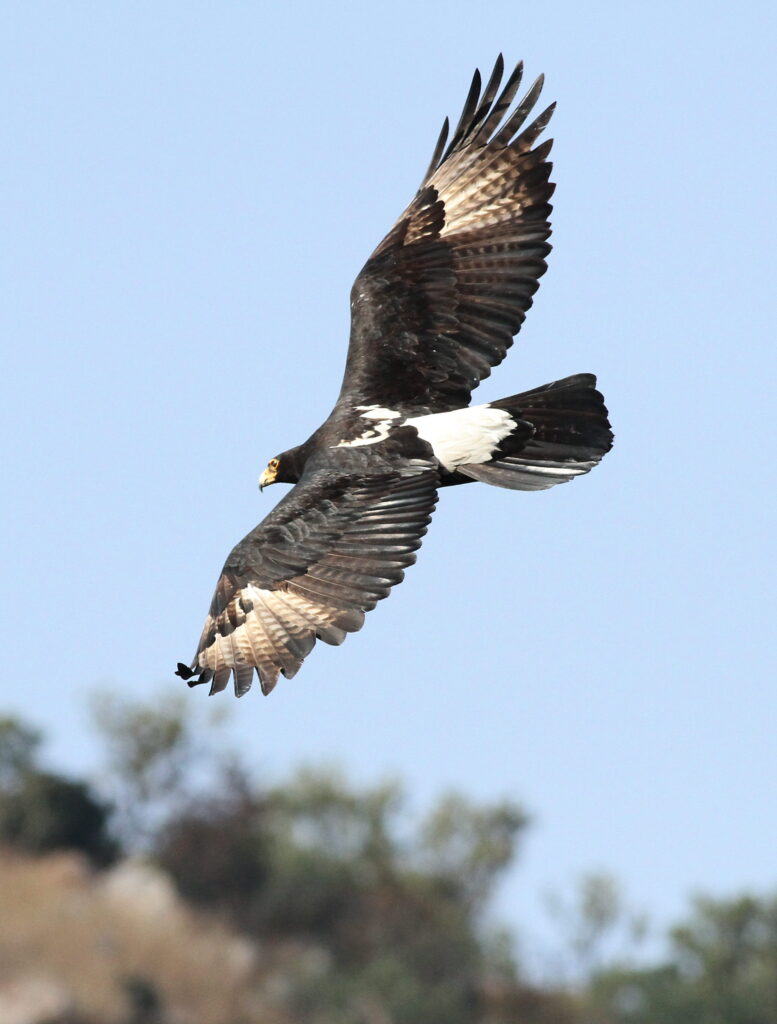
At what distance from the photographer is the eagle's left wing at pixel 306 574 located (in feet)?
36.1

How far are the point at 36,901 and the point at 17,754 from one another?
608 centimetres

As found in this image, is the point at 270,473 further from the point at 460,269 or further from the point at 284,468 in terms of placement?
the point at 460,269

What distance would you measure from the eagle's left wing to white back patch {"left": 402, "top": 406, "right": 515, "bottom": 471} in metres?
0.45

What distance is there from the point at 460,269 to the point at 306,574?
253 cm

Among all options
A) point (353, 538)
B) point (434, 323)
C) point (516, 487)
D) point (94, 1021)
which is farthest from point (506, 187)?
point (94, 1021)

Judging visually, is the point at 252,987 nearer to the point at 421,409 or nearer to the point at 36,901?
the point at 36,901

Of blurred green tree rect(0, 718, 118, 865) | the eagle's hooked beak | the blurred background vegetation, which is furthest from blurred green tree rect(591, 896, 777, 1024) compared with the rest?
the eagle's hooked beak

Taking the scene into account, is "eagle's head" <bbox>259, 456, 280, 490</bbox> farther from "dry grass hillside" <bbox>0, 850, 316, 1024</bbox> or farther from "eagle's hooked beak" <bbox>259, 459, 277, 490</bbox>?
"dry grass hillside" <bbox>0, 850, 316, 1024</bbox>

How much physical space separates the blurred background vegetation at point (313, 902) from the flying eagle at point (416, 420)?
54.5 metres

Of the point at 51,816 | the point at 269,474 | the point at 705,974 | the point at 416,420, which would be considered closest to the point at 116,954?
the point at 51,816

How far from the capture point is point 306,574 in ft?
36.8

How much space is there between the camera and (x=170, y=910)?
7050 cm

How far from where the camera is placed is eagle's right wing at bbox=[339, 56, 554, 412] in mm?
12562

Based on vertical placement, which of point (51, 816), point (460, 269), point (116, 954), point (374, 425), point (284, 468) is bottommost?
point (374, 425)
